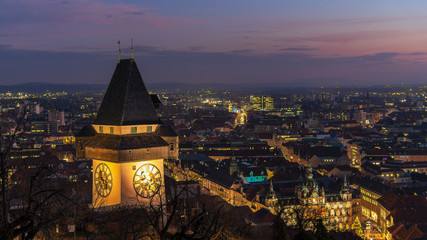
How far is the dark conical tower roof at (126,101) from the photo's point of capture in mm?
19562

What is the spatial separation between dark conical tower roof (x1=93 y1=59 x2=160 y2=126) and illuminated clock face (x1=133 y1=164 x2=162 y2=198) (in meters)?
1.56

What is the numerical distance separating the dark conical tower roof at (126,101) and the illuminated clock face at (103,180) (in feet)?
4.97

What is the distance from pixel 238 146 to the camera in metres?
106

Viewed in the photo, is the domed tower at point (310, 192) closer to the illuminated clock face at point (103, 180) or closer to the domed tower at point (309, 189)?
the domed tower at point (309, 189)

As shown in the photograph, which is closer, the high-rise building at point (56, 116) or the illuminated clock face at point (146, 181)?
the illuminated clock face at point (146, 181)

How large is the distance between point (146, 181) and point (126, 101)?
2730mm

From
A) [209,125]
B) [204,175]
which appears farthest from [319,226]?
[209,125]

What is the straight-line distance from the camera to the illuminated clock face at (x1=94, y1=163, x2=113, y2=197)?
19.2 meters


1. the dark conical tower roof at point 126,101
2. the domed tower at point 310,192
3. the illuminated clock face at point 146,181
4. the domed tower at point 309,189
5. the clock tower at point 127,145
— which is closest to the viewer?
the clock tower at point 127,145

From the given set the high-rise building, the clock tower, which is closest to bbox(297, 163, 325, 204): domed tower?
the clock tower

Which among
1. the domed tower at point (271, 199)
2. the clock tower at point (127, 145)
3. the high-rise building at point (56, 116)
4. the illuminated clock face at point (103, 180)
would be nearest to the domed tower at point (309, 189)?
the domed tower at point (271, 199)

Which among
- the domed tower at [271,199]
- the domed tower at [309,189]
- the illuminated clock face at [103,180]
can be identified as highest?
the illuminated clock face at [103,180]

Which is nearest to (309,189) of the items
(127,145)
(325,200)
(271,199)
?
(325,200)

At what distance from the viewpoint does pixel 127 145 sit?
61.9 feet
